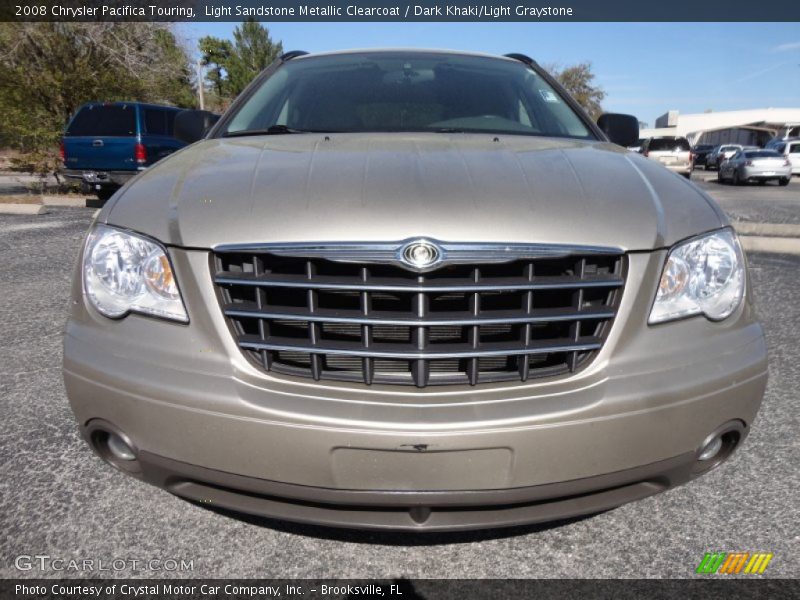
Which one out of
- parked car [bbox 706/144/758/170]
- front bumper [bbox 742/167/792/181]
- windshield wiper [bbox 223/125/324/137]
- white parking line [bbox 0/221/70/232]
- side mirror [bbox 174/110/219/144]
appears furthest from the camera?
parked car [bbox 706/144/758/170]

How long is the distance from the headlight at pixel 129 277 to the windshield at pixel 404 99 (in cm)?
110

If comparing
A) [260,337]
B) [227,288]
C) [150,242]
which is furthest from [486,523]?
[150,242]

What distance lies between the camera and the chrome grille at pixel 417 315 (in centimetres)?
147

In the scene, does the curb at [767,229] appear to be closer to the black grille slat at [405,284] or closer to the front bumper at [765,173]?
the black grille slat at [405,284]

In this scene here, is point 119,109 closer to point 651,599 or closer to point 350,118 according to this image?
point 350,118

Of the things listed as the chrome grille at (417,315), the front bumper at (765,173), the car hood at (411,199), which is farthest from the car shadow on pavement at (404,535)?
the front bumper at (765,173)

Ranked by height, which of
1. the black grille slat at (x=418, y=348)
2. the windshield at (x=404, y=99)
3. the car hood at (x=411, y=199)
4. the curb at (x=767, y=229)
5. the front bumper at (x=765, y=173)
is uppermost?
the windshield at (x=404, y=99)

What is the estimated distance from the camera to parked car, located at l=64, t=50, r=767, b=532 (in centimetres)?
144

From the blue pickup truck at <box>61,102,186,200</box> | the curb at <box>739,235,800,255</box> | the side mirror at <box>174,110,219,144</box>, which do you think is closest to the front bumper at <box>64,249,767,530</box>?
the side mirror at <box>174,110,219,144</box>

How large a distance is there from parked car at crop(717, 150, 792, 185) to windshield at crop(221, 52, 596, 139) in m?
22.4

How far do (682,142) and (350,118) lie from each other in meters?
23.2

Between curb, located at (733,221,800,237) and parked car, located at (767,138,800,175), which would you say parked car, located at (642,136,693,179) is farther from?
curb, located at (733,221,800,237)

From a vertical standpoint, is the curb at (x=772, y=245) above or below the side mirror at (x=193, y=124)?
below

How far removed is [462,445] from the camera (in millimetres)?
1398
